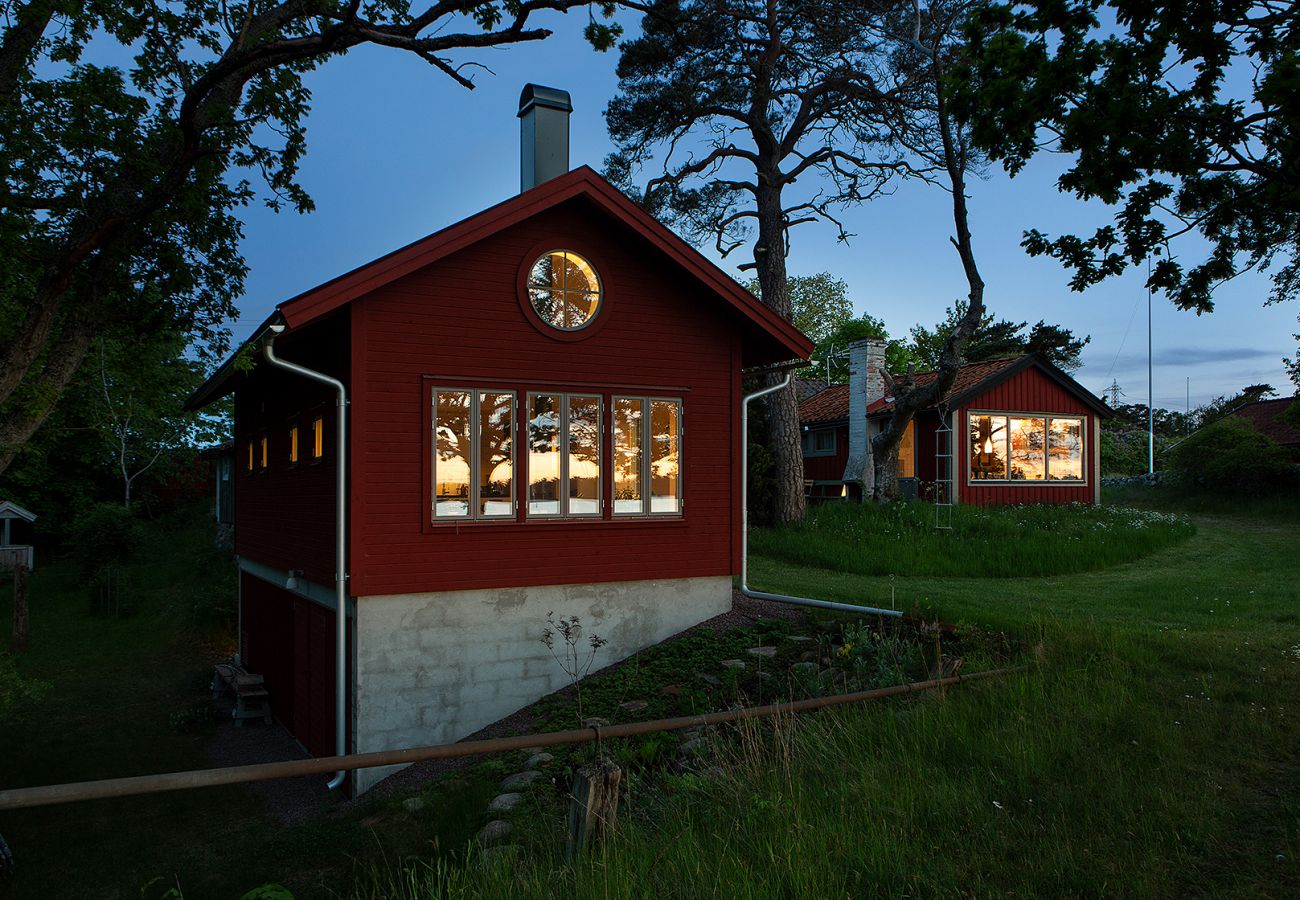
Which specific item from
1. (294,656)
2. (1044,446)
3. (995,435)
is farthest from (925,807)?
(1044,446)

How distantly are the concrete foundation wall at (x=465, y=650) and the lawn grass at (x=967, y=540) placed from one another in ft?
23.8

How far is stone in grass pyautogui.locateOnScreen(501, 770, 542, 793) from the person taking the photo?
8039 mm

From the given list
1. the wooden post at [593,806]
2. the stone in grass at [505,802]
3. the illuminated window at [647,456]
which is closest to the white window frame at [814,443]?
the illuminated window at [647,456]

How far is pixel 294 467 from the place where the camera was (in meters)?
12.6

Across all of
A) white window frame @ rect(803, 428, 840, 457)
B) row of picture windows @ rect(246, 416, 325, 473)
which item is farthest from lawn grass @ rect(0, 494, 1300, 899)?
white window frame @ rect(803, 428, 840, 457)

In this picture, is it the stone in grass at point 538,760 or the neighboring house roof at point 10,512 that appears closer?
the stone in grass at point 538,760

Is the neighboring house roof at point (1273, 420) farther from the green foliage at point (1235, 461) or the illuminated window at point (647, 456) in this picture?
the illuminated window at point (647, 456)

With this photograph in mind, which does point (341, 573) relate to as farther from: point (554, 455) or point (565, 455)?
point (565, 455)

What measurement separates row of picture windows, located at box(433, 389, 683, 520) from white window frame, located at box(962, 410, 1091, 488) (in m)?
Result: 16.4

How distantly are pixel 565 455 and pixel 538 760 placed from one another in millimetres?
3977

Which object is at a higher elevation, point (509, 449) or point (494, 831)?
point (509, 449)

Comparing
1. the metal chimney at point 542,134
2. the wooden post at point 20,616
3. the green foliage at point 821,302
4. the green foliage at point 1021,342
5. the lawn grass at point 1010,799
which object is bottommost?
the wooden post at point 20,616

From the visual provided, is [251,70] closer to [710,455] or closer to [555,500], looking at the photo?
[555,500]

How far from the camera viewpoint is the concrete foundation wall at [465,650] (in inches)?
394
